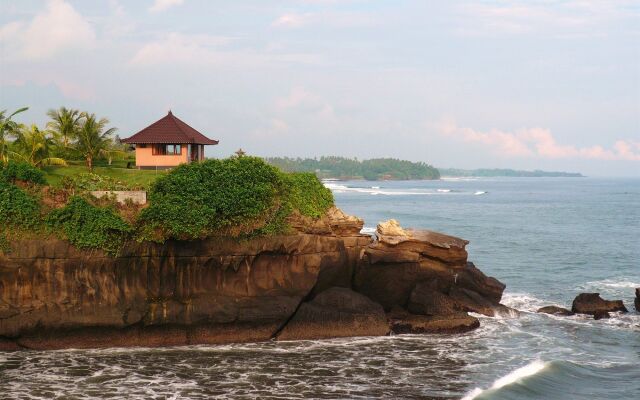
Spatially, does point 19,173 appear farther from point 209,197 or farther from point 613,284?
point 613,284

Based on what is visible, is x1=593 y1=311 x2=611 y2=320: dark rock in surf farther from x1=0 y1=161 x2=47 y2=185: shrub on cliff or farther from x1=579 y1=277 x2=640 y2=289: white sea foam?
x1=0 y1=161 x2=47 y2=185: shrub on cliff

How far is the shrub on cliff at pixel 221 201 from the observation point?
2127cm

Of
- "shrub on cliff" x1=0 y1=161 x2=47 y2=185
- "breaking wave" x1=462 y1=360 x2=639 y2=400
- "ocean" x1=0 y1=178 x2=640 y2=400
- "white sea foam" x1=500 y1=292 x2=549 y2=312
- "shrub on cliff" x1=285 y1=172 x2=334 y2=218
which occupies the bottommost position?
"breaking wave" x1=462 y1=360 x2=639 y2=400

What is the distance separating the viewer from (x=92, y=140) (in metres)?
34.3

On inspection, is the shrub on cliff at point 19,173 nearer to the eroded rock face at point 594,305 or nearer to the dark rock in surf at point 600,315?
the eroded rock face at point 594,305

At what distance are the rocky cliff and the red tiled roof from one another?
11285 millimetres

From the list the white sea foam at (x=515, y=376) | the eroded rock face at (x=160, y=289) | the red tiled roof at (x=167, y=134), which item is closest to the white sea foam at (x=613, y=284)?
the white sea foam at (x=515, y=376)

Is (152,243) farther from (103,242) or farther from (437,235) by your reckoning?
(437,235)

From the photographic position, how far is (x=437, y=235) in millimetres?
24953

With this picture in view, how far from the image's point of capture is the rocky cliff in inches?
813

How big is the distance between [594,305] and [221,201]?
14.7m

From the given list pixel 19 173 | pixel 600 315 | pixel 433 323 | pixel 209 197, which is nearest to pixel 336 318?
pixel 433 323

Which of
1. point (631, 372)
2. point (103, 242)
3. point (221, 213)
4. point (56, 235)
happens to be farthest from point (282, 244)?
point (631, 372)

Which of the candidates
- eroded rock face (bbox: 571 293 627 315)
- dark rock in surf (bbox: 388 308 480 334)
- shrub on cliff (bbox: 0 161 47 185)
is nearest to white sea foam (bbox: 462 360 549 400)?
dark rock in surf (bbox: 388 308 480 334)
